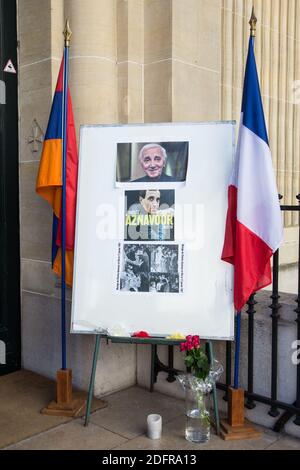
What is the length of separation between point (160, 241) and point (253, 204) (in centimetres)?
56

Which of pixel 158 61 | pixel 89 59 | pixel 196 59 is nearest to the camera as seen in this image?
pixel 89 59

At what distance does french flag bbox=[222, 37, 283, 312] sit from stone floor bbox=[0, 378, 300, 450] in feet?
2.50

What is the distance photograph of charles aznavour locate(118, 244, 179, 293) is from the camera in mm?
2891

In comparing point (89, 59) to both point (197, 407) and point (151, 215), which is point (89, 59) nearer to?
point (151, 215)

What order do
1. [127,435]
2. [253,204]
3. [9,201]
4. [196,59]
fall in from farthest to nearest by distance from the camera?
[9,201] → [196,59] → [127,435] → [253,204]

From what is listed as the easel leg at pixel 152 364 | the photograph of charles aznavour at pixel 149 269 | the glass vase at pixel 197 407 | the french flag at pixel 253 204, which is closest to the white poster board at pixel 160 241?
the photograph of charles aznavour at pixel 149 269

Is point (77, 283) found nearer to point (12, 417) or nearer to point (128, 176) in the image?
point (128, 176)

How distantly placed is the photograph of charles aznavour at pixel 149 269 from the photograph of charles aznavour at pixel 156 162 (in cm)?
39

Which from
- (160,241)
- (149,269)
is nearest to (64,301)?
(149,269)

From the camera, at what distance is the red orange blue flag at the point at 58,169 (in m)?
3.10

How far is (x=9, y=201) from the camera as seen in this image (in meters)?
3.80

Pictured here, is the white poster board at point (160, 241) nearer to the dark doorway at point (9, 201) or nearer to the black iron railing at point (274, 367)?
the black iron railing at point (274, 367)

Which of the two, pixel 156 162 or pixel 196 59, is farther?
pixel 196 59
